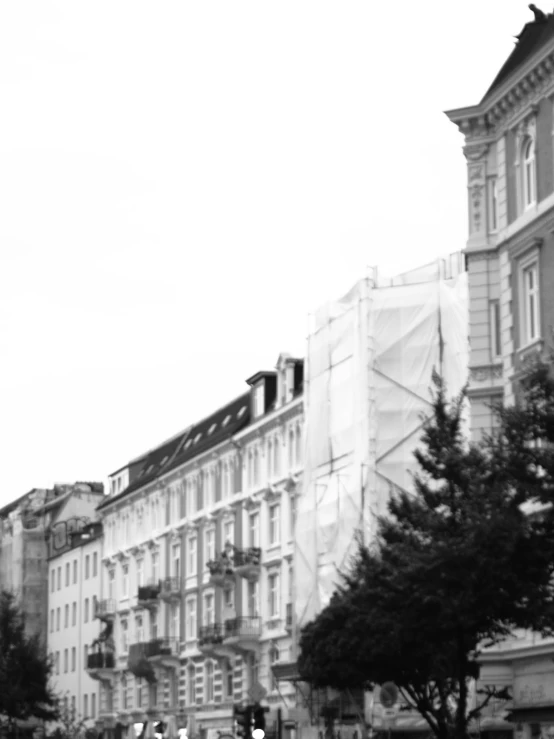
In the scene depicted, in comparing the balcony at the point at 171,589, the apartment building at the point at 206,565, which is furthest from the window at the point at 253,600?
the balcony at the point at 171,589

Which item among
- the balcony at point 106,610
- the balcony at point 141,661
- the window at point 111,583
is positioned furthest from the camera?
the window at point 111,583

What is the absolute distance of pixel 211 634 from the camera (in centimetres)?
8094

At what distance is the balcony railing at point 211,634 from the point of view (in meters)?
79.7

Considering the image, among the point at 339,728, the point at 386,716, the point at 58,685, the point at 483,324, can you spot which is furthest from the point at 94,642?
the point at 386,716

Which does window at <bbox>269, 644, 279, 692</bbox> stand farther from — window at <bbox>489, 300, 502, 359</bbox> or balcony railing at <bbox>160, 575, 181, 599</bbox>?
window at <bbox>489, 300, 502, 359</bbox>

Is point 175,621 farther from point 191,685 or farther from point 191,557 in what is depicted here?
point 191,557

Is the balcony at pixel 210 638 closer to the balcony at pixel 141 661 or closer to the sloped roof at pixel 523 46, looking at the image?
the balcony at pixel 141 661

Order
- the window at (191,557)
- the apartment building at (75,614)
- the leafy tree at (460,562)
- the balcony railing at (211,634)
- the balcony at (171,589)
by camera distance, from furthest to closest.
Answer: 1. the apartment building at (75,614)
2. the balcony at (171,589)
3. the window at (191,557)
4. the balcony railing at (211,634)
5. the leafy tree at (460,562)

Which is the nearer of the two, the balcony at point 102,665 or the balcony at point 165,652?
the balcony at point 165,652

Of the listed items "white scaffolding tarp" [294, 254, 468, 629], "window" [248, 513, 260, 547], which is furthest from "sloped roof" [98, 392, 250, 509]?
"white scaffolding tarp" [294, 254, 468, 629]

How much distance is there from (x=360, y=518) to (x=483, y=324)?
17748 mm

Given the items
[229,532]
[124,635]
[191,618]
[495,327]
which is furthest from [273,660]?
[495,327]

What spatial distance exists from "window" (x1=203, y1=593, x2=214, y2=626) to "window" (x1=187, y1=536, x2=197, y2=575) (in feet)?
9.28

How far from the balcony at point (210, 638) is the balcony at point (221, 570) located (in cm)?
219
